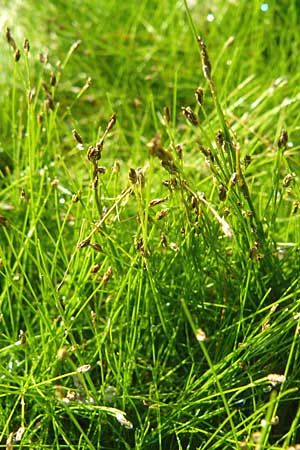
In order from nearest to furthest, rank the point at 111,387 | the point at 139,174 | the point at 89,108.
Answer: the point at 139,174 → the point at 111,387 → the point at 89,108

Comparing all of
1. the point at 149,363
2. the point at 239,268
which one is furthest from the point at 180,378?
the point at 239,268

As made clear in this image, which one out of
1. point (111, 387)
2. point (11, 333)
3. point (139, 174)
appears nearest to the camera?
point (139, 174)

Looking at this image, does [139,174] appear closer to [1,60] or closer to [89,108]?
[89,108]

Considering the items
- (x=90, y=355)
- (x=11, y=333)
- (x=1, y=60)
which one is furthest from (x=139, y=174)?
(x=1, y=60)

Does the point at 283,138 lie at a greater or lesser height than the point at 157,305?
greater

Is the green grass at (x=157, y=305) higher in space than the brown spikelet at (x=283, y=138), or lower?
lower

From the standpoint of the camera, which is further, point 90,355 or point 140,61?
point 140,61

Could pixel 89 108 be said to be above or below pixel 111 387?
above

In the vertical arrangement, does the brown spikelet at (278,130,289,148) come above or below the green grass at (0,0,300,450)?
above

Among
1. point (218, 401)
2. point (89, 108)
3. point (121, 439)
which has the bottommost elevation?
point (121, 439)

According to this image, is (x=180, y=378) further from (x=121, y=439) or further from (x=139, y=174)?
(x=139, y=174)
